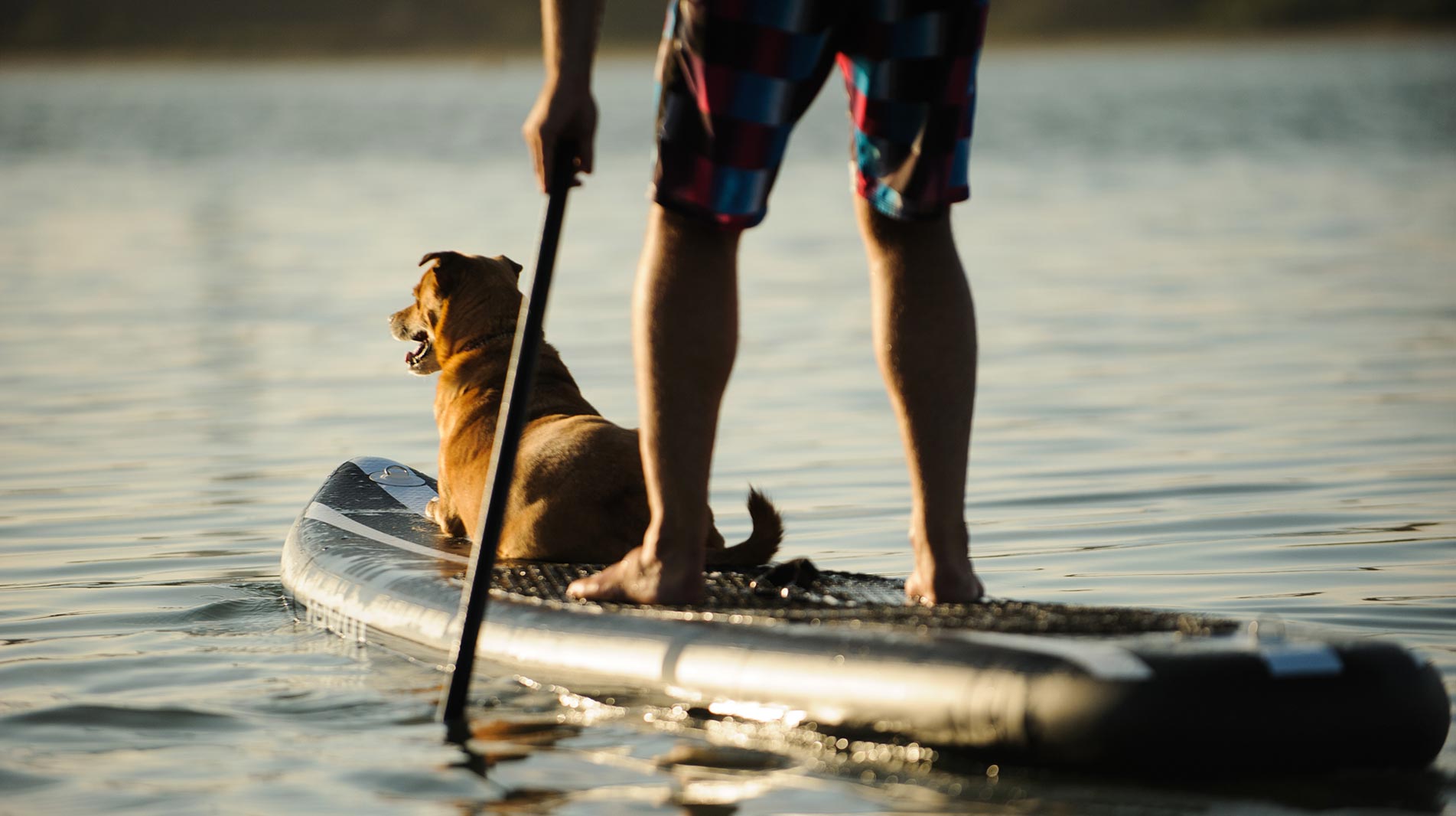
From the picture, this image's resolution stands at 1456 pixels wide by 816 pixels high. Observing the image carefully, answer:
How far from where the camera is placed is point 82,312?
12516mm

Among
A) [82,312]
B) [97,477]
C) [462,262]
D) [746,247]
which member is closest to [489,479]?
[462,262]

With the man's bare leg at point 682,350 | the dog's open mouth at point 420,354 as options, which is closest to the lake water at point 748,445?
the man's bare leg at point 682,350

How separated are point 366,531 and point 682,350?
182 cm

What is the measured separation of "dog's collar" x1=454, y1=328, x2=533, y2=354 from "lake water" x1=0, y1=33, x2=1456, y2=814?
2.90ft

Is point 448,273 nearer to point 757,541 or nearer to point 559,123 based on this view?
point 757,541

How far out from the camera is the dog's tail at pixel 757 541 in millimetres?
4340

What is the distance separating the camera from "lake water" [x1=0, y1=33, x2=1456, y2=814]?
3.45m

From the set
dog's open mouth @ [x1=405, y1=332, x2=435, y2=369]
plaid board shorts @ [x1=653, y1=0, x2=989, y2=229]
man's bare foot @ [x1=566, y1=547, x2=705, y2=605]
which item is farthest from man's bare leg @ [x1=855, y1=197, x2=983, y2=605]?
dog's open mouth @ [x1=405, y1=332, x2=435, y2=369]

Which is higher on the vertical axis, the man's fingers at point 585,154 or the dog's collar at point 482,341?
the man's fingers at point 585,154

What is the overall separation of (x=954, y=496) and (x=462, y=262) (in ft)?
6.97

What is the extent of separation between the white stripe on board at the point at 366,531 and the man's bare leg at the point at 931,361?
1.37 m

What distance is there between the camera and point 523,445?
4.83m

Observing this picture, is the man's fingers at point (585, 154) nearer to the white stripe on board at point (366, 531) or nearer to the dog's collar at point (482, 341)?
the white stripe on board at point (366, 531)

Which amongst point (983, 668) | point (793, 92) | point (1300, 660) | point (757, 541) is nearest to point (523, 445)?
point (757, 541)
